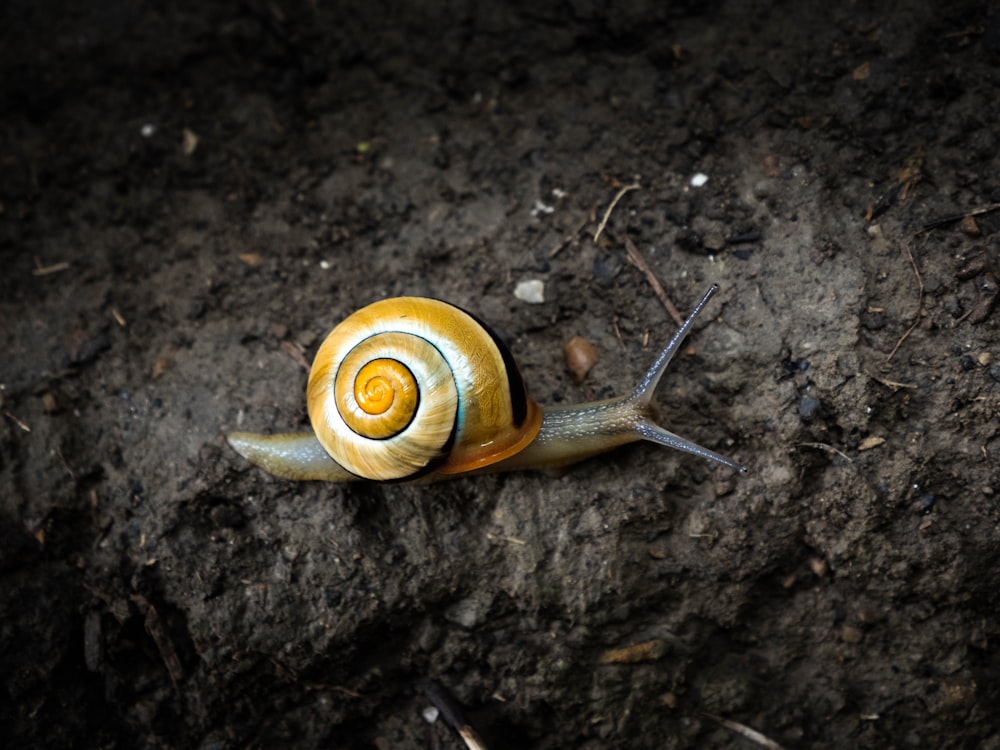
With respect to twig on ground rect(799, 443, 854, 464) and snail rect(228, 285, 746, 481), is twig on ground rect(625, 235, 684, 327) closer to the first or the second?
snail rect(228, 285, 746, 481)

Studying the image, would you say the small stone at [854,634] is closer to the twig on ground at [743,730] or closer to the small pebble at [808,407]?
the twig on ground at [743,730]

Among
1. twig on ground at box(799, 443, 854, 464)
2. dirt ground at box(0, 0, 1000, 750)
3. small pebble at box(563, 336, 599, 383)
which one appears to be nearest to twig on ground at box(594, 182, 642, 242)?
dirt ground at box(0, 0, 1000, 750)

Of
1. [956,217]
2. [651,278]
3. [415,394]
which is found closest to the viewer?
[415,394]

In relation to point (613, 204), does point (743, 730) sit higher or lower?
lower

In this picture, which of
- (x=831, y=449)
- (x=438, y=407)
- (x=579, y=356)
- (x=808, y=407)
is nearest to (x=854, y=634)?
(x=831, y=449)

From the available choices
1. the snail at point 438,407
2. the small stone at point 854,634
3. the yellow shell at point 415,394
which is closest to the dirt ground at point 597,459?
the small stone at point 854,634

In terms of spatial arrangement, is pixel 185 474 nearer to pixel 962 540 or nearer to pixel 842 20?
pixel 962 540

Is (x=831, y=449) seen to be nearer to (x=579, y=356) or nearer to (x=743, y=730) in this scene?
(x=579, y=356)
